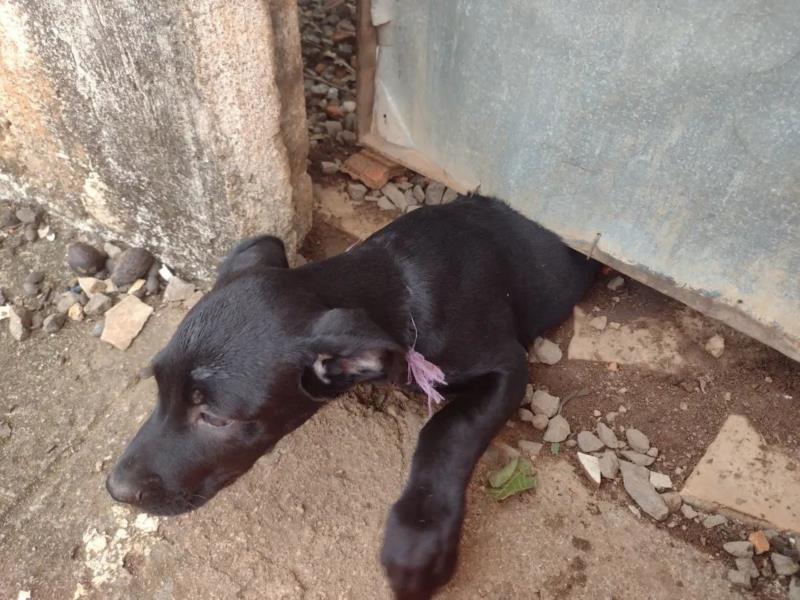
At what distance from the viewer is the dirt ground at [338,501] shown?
269cm

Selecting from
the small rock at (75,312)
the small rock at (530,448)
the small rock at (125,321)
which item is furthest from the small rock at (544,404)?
the small rock at (75,312)

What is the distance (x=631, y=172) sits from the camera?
2951 mm

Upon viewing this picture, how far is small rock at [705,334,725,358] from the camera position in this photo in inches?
132

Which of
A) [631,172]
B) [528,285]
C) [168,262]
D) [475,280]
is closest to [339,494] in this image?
[475,280]

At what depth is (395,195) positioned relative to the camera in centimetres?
416

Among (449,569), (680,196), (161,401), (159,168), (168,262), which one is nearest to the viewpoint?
(161,401)

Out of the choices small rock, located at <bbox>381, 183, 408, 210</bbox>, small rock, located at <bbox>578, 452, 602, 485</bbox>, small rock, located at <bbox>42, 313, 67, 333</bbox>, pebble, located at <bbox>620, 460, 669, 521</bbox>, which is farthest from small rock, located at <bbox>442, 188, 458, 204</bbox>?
small rock, located at <bbox>42, 313, 67, 333</bbox>

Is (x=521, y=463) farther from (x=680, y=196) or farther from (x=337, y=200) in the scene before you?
(x=337, y=200)

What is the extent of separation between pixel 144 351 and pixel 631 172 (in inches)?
96.7

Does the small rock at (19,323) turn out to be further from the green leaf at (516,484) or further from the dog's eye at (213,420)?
the green leaf at (516,484)

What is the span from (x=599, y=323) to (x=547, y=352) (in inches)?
13.3

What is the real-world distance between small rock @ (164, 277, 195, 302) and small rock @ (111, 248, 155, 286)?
7.4 inches

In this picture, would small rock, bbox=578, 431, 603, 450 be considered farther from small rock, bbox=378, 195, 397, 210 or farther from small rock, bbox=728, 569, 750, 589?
small rock, bbox=378, 195, 397, 210

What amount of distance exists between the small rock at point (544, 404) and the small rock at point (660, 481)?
1.65 feet
